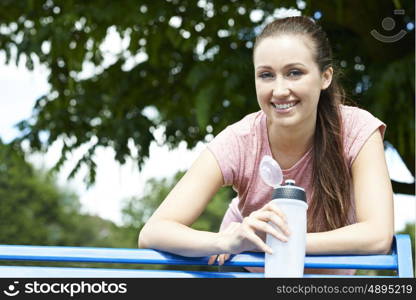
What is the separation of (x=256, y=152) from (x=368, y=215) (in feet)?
1.59

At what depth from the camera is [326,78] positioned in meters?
2.46

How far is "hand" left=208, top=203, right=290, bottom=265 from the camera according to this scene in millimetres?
1690

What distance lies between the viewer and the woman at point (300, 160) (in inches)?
77.4

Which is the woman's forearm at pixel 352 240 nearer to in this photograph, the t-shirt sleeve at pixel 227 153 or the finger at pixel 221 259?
the finger at pixel 221 259

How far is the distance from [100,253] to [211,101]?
9.12 ft

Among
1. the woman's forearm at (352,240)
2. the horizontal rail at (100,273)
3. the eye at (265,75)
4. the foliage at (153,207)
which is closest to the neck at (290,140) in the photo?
the eye at (265,75)

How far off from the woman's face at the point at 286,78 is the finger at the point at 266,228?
56 cm

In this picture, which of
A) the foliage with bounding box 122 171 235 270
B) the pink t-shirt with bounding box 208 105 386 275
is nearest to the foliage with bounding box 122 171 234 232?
the foliage with bounding box 122 171 235 270

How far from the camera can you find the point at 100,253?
6.06 ft

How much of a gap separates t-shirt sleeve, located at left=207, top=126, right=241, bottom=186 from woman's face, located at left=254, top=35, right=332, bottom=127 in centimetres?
16

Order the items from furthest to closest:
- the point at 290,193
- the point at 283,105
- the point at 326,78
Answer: the point at 326,78 → the point at 283,105 → the point at 290,193

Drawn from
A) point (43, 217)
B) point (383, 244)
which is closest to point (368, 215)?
point (383, 244)

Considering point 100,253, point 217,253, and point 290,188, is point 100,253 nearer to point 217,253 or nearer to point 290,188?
point 217,253

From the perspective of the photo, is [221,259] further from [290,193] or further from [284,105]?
[284,105]
